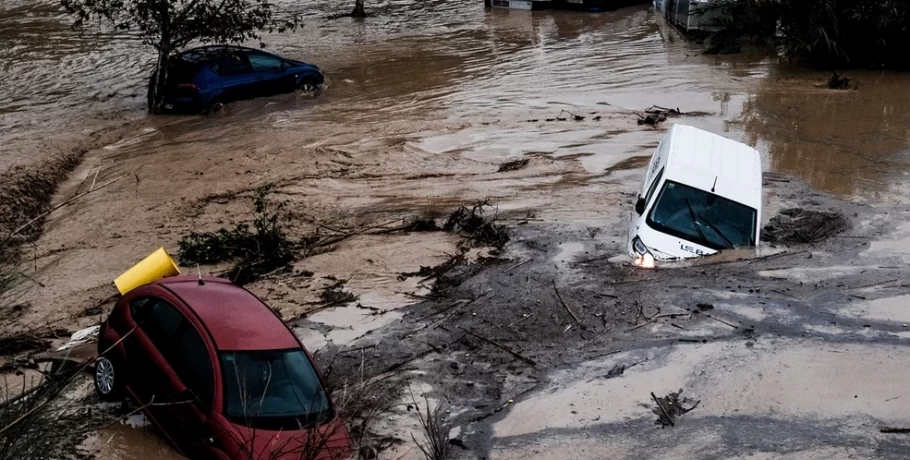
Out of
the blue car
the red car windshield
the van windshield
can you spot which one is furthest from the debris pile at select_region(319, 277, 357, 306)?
the blue car

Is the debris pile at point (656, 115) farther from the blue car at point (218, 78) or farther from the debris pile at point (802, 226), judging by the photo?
the blue car at point (218, 78)

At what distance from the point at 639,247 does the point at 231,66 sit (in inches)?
442

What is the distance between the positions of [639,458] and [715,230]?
4334 mm

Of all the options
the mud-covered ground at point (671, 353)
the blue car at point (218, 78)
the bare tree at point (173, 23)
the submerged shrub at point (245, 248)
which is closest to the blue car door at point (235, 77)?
the blue car at point (218, 78)

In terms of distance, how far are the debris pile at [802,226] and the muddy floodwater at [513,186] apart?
0.27 meters

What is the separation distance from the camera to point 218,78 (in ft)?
64.0

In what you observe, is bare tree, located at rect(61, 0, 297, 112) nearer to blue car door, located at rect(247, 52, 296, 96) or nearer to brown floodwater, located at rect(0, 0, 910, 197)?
blue car door, located at rect(247, 52, 296, 96)

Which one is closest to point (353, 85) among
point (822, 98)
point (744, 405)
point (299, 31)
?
point (299, 31)

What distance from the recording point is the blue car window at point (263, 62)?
20266 mm

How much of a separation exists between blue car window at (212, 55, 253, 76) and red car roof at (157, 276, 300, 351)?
1188cm

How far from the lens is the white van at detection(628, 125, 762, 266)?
11391 mm

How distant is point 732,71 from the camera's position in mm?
23375

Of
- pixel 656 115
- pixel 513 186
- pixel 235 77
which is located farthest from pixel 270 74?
pixel 656 115

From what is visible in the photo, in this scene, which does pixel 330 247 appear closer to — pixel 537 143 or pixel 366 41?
pixel 537 143
